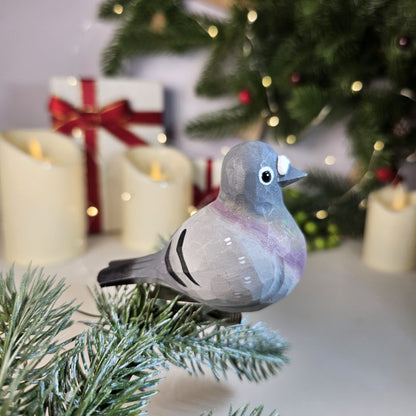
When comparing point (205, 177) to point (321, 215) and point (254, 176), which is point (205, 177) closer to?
point (321, 215)

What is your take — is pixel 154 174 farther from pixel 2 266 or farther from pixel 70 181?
pixel 2 266

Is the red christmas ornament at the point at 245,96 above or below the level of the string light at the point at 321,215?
above

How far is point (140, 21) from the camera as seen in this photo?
31.7 inches

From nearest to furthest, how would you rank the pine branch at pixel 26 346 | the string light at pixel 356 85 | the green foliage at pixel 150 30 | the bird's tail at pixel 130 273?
the pine branch at pixel 26 346 → the bird's tail at pixel 130 273 → the string light at pixel 356 85 → the green foliage at pixel 150 30

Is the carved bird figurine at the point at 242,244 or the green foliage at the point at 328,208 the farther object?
the green foliage at the point at 328,208

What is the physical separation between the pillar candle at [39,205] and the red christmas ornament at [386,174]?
1.46 feet

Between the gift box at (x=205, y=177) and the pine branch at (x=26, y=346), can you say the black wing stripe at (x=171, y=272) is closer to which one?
the pine branch at (x=26, y=346)

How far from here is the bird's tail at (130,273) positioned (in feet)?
1.15

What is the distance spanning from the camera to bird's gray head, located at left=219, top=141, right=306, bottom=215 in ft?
1.05

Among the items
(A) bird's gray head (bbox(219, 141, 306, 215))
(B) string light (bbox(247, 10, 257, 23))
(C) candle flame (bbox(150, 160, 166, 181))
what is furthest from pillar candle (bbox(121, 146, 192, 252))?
(A) bird's gray head (bbox(219, 141, 306, 215))

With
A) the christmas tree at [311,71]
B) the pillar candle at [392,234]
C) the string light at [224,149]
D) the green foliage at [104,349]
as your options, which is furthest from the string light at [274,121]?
the green foliage at [104,349]

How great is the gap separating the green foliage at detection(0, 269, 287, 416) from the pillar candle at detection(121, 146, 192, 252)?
0.32m

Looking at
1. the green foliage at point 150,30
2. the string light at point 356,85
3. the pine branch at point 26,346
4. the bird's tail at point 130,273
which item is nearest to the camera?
the pine branch at point 26,346

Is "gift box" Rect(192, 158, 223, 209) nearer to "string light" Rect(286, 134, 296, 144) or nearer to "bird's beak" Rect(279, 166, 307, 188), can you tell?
"string light" Rect(286, 134, 296, 144)
